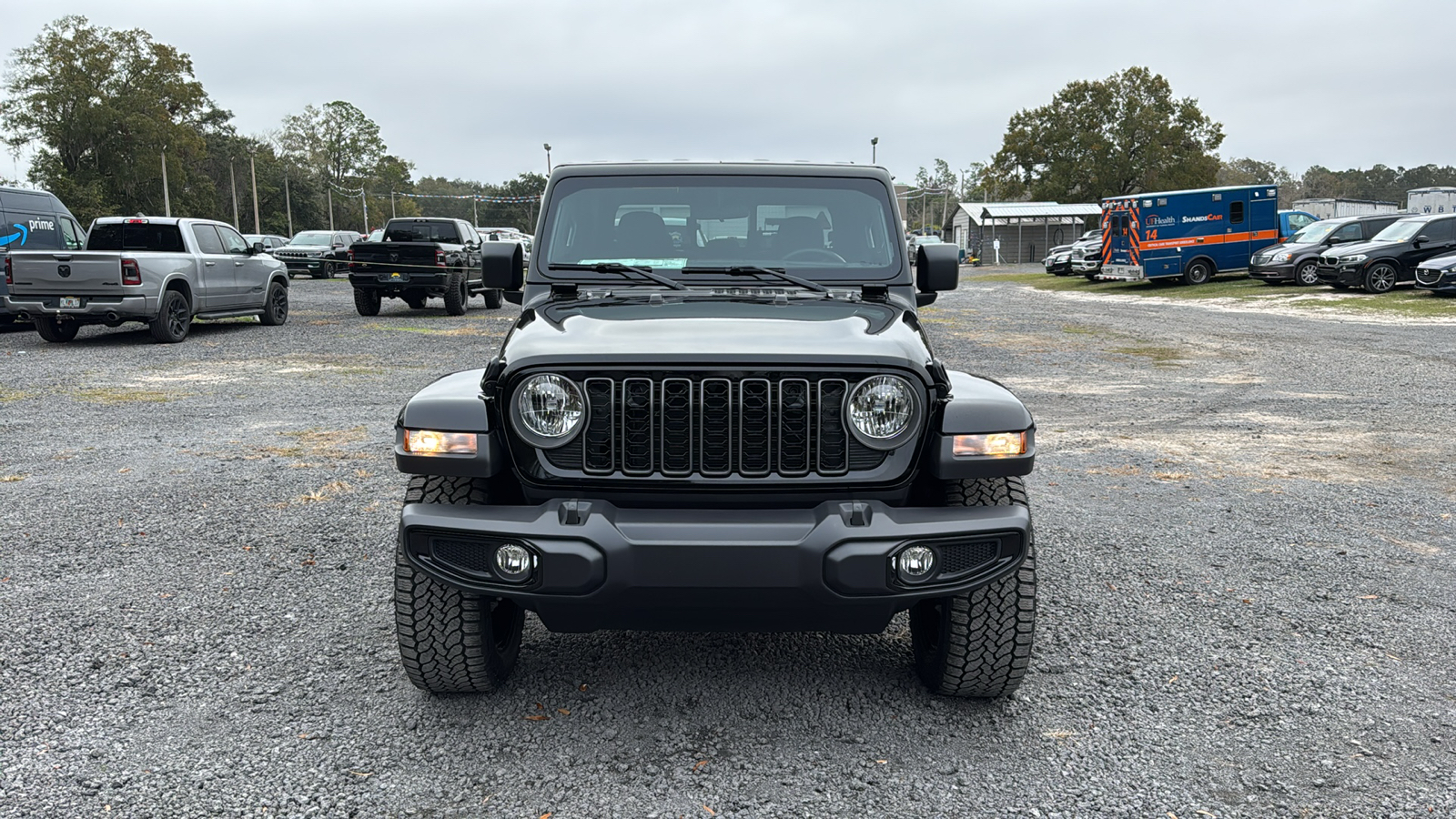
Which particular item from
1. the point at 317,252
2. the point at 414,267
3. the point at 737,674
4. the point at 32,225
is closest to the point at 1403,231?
the point at 414,267

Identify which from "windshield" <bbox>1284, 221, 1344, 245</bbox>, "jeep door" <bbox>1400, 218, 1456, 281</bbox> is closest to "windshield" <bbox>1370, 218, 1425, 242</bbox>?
"jeep door" <bbox>1400, 218, 1456, 281</bbox>

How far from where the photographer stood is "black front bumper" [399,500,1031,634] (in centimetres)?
277

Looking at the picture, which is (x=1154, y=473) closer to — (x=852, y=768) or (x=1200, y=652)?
(x=1200, y=652)

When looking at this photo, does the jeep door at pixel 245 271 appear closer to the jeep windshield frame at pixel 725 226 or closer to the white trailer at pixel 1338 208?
the jeep windshield frame at pixel 725 226

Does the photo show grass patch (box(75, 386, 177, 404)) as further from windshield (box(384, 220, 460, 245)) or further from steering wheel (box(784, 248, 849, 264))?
windshield (box(384, 220, 460, 245))

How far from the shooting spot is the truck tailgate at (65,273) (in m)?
14.0

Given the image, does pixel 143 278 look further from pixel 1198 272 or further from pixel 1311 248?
pixel 1198 272


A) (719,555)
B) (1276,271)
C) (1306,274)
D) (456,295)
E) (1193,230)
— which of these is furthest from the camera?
(1193,230)

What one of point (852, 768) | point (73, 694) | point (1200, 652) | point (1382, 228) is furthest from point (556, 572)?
point (1382, 228)

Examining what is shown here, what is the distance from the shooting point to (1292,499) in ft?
20.3

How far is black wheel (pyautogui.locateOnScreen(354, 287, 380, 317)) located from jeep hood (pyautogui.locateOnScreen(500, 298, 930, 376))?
17688 mm

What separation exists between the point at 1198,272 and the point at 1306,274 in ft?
13.7

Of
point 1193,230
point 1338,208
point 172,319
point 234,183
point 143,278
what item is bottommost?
point 172,319

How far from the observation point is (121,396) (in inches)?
408
